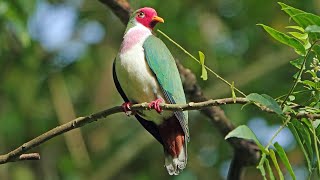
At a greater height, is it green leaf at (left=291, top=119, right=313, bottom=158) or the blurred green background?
the blurred green background

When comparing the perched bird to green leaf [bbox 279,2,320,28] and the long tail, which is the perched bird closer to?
the long tail

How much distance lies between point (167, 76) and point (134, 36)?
0.28 m

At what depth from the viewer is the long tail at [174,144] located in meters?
3.74

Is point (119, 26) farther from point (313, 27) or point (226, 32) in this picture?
point (313, 27)

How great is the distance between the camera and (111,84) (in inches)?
276

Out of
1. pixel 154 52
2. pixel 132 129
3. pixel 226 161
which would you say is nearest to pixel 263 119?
pixel 226 161

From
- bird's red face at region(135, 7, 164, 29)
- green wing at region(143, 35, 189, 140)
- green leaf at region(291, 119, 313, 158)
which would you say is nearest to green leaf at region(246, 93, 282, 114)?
green leaf at region(291, 119, 313, 158)

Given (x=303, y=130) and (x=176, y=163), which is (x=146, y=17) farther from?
(x=303, y=130)

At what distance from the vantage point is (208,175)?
6.61 meters

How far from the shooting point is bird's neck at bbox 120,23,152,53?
360cm

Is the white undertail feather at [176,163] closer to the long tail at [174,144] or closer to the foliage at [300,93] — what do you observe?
the long tail at [174,144]

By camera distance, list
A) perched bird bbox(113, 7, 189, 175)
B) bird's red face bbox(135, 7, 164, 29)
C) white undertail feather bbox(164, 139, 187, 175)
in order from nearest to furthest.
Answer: perched bird bbox(113, 7, 189, 175)
white undertail feather bbox(164, 139, 187, 175)
bird's red face bbox(135, 7, 164, 29)

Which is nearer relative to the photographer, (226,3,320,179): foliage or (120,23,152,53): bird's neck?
(226,3,320,179): foliage

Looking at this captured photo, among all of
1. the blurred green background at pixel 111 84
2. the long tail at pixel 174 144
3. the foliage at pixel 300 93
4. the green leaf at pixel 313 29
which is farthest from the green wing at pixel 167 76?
the blurred green background at pixel 111 84
